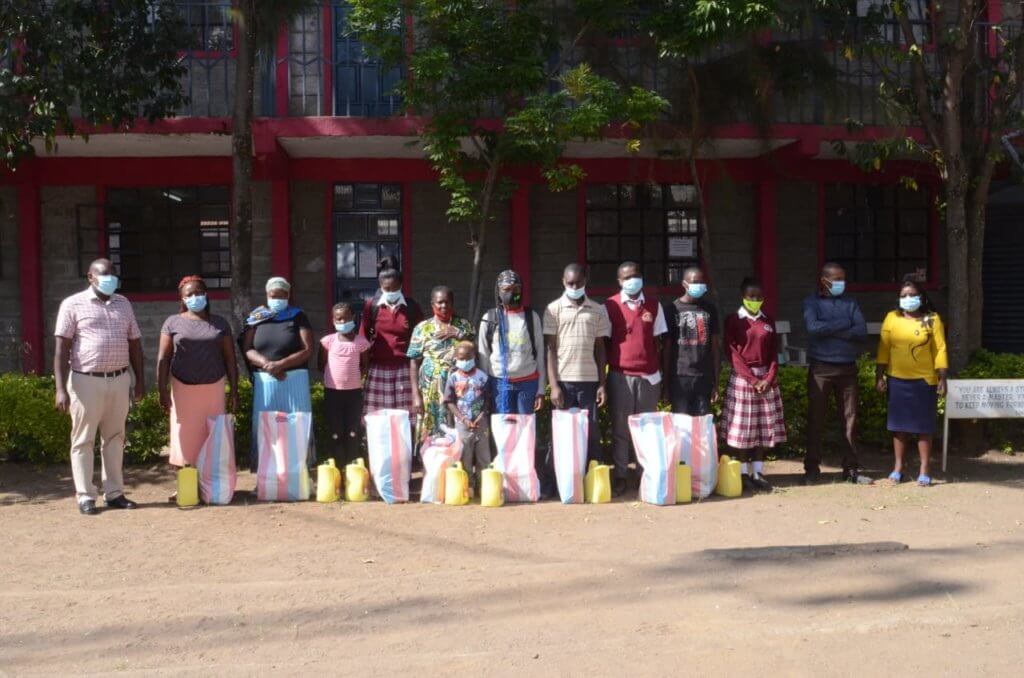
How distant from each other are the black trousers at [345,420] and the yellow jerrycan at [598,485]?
1.88 meters

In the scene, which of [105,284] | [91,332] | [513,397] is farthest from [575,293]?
[91,332]

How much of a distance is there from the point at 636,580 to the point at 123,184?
8.87 m

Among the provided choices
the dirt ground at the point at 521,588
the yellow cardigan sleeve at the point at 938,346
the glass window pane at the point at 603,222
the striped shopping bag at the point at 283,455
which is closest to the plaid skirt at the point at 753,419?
the dirt ground at the point at 521,588

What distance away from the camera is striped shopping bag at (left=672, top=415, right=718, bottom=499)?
757 cm

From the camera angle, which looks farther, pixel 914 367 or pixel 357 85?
pixel 357 85

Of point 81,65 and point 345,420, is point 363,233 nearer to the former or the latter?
point 81,65

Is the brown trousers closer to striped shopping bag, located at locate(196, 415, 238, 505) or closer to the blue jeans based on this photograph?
the blue jeans

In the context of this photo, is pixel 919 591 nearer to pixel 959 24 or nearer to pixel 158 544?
pixel 158 544

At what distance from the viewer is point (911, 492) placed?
7.82 m

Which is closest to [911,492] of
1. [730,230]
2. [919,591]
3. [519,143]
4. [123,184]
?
[919,591]

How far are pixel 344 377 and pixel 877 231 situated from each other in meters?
8.14

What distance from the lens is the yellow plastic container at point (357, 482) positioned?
7441 millimetres

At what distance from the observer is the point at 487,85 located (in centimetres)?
877

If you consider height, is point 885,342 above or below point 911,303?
below
